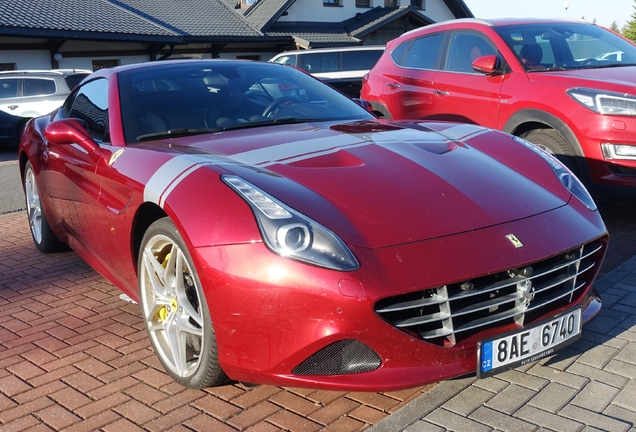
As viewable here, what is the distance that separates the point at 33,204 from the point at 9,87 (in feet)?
33.7

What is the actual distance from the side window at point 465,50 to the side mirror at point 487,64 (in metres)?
0.29

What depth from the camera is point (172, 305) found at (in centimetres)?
323

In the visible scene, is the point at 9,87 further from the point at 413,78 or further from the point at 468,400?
the point at 468,400

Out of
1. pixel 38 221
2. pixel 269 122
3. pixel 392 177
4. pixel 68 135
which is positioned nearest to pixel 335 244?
pixel 392 177

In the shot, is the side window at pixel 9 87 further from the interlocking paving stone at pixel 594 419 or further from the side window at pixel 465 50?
the interlocking paving stone at pixel 594 419

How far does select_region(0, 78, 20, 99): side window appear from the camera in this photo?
576 inches

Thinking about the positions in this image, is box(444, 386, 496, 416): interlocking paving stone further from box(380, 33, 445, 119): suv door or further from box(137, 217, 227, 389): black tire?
box(380, 33, 445, 119): suv door

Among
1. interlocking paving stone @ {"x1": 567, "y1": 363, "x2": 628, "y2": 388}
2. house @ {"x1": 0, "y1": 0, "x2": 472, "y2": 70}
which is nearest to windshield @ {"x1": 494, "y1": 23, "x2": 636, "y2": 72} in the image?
interlocking paving stone @ {"x1": 567, "y1": 363, "x2": 628, "y2": 388}

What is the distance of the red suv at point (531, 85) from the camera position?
5.32 metres

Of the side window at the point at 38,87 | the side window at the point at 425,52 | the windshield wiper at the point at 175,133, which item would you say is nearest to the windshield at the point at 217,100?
the windshield wiper at the point at 175,133

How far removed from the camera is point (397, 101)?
24.7 feet

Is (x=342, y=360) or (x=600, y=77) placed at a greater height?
(x=600, y=77)

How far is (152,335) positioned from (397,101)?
4.77 meters

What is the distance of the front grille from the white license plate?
68 millimetres
